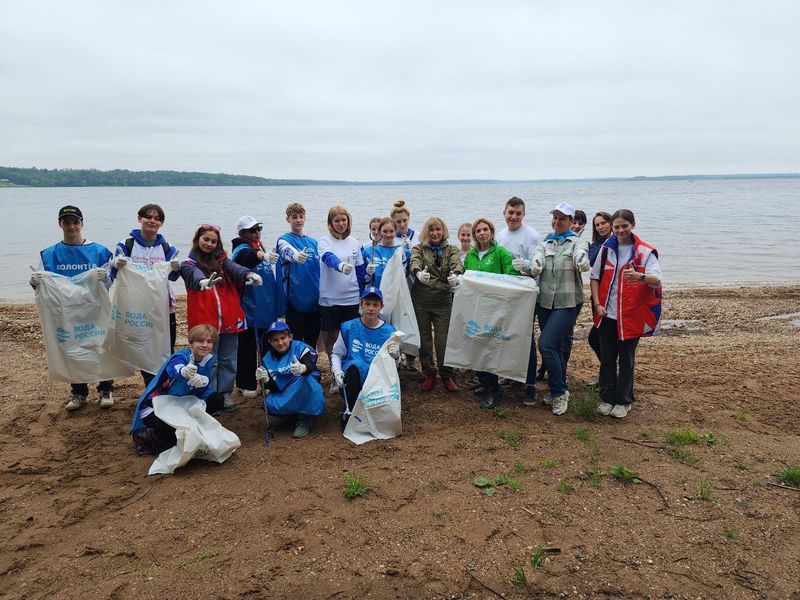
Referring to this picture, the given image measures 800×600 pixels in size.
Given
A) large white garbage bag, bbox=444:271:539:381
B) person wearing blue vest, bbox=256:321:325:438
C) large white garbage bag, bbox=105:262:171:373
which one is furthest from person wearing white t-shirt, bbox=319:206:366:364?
large white garbage bag, bbox=105:262:171:373

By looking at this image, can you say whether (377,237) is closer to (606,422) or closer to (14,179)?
(606,422)

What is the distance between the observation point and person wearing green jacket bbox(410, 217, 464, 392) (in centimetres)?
543

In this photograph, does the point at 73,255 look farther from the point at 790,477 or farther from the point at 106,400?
the point at 790,477

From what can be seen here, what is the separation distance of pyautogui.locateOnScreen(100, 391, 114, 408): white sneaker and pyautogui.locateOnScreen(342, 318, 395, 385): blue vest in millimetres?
2432

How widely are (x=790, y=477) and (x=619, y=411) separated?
141cm

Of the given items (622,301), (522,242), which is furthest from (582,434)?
(522,242)

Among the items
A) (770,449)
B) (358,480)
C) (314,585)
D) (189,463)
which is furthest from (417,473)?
(770,449)

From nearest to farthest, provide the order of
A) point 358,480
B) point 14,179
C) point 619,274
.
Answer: point 358,480 → point 619,274 → point 14,179

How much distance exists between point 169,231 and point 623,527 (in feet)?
95.0

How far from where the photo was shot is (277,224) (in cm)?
3191

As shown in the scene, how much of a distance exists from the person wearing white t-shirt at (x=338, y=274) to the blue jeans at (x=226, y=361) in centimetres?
94

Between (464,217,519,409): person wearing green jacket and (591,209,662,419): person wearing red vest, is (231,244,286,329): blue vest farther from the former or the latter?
(591,209,662,419): person wearing red vest

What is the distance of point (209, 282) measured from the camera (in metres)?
4.72

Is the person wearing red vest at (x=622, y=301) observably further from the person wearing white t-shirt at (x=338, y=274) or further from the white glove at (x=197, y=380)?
the white glove at (x=197, y=380)
